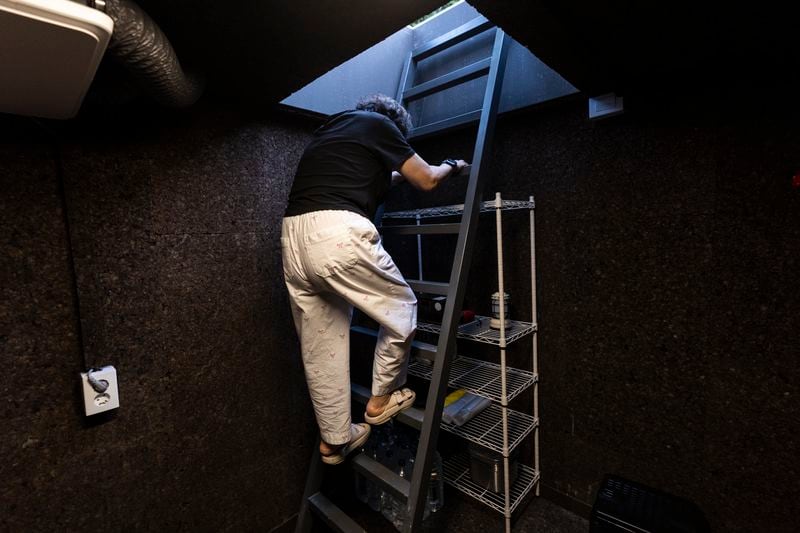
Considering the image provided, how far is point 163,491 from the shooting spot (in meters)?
1.22

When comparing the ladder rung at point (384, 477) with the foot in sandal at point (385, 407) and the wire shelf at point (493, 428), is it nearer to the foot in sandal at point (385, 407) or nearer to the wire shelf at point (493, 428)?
the foot in sandal at point (385, 407)

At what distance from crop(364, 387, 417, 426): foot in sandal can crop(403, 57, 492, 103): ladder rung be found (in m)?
1.28

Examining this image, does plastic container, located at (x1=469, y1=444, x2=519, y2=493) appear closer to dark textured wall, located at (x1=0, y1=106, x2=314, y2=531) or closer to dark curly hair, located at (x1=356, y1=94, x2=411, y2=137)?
dark textured wall, located at (x1=0, y1=106, x2=314, y2=531)

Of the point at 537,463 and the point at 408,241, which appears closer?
the point at 537,463

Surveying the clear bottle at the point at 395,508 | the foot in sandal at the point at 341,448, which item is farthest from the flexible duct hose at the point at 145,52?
the clear bottle at the point at 395,508

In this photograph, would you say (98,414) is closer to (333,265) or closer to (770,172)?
(333,265)

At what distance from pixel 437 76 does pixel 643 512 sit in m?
1.90

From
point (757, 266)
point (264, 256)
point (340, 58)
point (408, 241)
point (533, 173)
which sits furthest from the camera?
point (408, 241)

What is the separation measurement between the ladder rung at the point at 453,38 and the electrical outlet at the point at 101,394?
1.75m

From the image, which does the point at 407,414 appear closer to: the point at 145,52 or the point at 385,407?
the point at 385,407

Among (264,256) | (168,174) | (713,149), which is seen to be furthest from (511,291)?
(168,174)

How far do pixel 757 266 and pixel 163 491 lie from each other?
80.0 inches

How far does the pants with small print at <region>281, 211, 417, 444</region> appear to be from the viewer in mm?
1112

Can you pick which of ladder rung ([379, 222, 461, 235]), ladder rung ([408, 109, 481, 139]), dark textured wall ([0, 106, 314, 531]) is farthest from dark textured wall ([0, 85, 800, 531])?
ladder rung ([379, 222, 461, 235])
